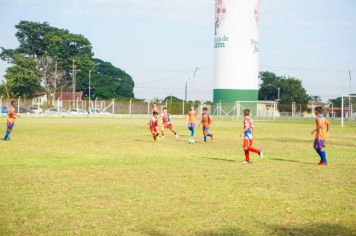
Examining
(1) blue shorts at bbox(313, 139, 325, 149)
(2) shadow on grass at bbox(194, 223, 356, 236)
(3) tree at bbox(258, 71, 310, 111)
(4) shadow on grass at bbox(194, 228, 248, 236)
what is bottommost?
(2) shadow on grass at bbox(194, 223, 356, 236)

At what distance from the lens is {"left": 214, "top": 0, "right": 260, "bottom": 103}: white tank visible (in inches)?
3292

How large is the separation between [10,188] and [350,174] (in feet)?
27.1

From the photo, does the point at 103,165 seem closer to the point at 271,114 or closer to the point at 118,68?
the point at 271,114

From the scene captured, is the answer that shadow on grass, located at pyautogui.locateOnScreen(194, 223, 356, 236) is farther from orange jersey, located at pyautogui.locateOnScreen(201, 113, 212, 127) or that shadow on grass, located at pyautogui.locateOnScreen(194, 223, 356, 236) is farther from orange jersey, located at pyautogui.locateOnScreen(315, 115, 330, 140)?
orange jersey, located at pyautogui.locateOnScreen(201, 113, 212, 127)

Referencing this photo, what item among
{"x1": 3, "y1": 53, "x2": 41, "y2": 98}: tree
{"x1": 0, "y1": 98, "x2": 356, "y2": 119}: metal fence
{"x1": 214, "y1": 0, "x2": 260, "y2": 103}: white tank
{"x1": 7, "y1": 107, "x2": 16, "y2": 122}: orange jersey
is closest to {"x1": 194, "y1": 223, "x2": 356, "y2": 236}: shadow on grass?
{"x1": 7, "y1": 107, "x2": 16, "y2": 122}: orange jersey

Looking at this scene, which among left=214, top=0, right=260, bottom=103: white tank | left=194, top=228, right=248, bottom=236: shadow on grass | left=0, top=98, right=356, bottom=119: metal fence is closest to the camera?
left=194, top=228, right=248, bottom=236: shadow on grass

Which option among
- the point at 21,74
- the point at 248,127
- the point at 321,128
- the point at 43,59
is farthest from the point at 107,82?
the point at 321,128

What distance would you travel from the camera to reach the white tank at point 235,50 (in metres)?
83.6

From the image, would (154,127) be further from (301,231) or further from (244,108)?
(244,108)

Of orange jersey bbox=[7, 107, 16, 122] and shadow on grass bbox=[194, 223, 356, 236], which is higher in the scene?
orange jersey bbox=[7, 107, 16, 122]

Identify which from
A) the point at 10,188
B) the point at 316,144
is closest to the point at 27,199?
the point at 10,188

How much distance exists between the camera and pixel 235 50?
275 feet

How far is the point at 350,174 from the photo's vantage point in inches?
511

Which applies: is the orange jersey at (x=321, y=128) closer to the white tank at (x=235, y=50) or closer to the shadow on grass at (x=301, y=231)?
the shadow on grass at (x=301, y=231)
